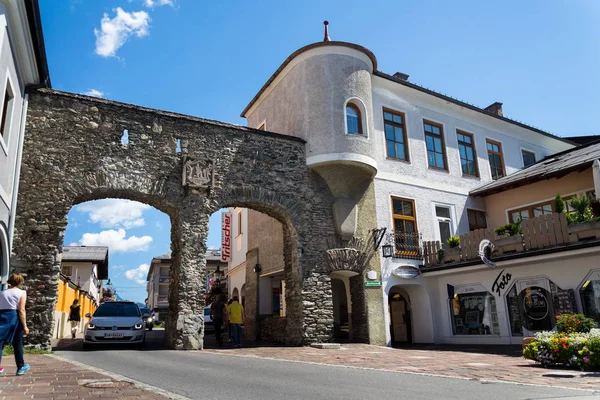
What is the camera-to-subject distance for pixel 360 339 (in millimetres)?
16391

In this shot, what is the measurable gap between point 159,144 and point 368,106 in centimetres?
763

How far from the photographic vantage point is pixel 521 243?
580 inches

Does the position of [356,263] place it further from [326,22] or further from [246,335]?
[326,22]

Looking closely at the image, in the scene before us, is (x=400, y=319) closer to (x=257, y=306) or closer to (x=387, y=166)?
(x=257, y=306)

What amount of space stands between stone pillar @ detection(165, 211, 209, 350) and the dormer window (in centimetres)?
612

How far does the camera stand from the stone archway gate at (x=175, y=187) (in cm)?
1260

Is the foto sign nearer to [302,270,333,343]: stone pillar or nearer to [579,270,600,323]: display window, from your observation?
[302,270,333,343]: stone pillar

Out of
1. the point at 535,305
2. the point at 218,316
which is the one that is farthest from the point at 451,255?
the point at 218,316

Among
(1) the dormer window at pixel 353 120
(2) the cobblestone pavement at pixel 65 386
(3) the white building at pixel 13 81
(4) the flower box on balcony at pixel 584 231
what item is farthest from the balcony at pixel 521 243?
(3) the white building at pixel 13 81

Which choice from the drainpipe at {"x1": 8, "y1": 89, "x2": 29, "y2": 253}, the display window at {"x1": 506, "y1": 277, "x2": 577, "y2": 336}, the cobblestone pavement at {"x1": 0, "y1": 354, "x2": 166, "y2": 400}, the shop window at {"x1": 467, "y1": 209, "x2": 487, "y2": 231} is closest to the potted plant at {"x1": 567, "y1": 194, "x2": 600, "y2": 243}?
the display window at {"x1": 506, "y1": 277, "x2": 577, "y2": 336}

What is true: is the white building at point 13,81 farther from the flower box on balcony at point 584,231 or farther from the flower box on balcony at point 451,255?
the flower box on balcony at point 584,231

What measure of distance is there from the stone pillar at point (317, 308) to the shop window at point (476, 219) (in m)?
7.99

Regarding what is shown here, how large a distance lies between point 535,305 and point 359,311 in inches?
218

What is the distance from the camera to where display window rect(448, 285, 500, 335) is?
53.6 ft
